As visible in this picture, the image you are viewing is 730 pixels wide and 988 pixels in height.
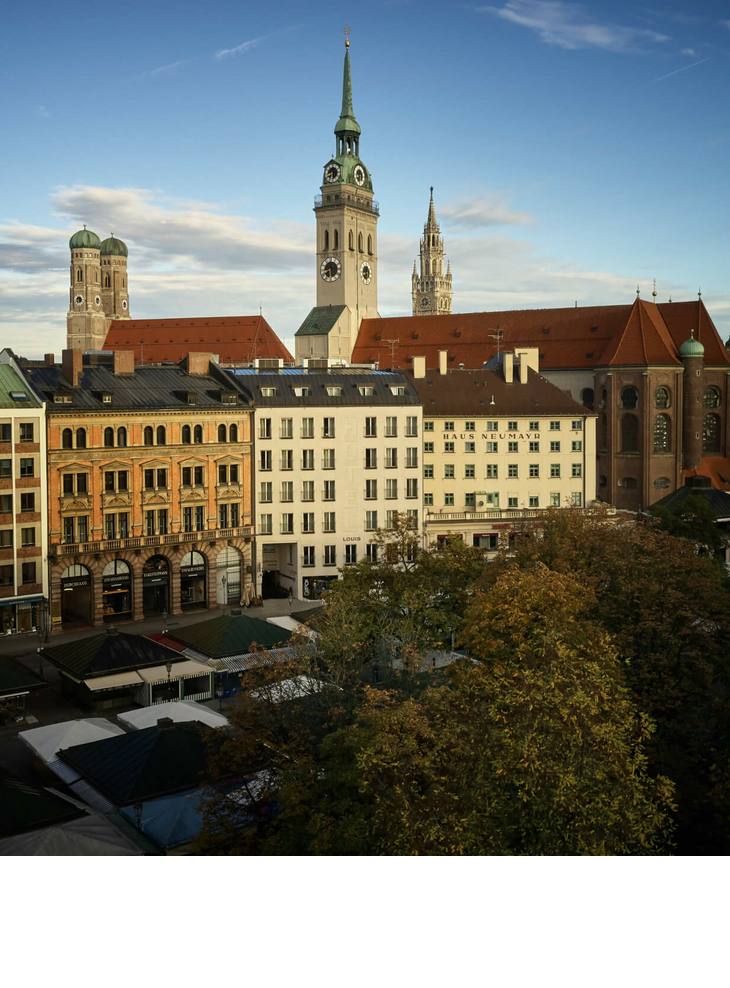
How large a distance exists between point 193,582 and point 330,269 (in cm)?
5734

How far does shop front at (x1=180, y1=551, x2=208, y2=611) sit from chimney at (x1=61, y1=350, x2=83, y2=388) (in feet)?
27.1

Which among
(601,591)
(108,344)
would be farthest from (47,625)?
(108,344)

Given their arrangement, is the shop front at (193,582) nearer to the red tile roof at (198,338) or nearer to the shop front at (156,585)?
the shop front at (156,585)

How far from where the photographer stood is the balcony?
38562 mm

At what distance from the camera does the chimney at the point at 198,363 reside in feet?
149

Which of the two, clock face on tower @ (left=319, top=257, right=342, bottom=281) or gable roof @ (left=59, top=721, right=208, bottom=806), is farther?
clock face on tower @ (left=319, top=257, right=342, bottom=281)

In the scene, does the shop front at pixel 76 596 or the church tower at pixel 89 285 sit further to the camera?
the church tower at pixel 89 285

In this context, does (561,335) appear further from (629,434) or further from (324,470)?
(324,470)

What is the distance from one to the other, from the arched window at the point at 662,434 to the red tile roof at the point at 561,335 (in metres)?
3.91

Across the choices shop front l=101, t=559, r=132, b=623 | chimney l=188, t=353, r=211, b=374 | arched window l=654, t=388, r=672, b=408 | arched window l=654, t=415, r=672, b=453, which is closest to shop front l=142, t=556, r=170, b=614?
shop front l=101, t=559, r=132, b=623

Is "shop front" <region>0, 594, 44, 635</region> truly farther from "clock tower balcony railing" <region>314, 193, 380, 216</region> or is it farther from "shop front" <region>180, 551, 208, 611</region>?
"clock tower balcony railing" <region>314, 193, 380, 216</region>

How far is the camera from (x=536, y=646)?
1630cm

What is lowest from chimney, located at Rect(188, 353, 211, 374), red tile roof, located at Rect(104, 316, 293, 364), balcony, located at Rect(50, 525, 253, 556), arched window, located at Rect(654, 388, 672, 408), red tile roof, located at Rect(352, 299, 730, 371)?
balcony, located at Rect(50, 525, 253, 556)

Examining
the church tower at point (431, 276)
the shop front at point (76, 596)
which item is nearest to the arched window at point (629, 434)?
the shop front at point (76, 596)
